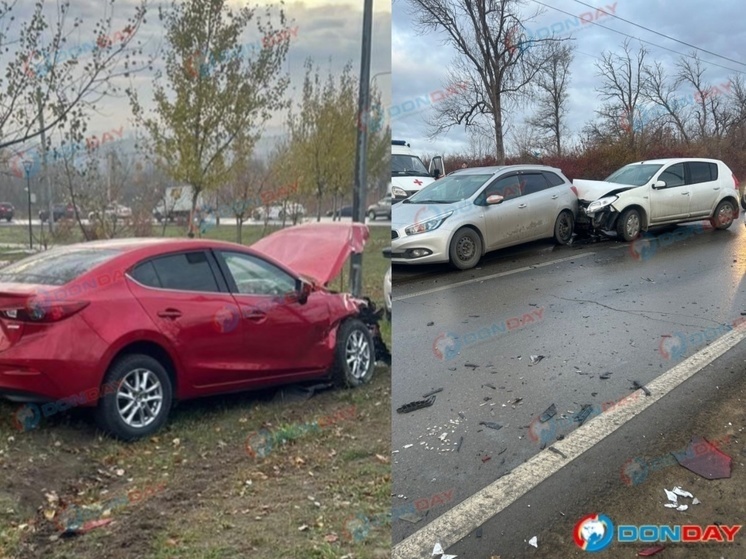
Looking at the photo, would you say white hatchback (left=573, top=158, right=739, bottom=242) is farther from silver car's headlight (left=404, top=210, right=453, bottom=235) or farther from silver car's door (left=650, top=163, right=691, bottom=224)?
silver car's headlight (left=404, top=210, right=453, bottom=235)

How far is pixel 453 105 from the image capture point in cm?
180

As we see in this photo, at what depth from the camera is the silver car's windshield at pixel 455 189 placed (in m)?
2.77

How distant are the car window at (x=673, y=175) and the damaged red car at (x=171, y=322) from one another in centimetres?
309

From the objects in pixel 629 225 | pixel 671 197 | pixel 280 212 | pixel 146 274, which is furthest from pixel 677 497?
pixel 629 225

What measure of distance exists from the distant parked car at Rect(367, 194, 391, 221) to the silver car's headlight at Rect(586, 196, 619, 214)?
3.18 metres

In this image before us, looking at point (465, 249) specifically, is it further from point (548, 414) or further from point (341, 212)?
point (341, 212)

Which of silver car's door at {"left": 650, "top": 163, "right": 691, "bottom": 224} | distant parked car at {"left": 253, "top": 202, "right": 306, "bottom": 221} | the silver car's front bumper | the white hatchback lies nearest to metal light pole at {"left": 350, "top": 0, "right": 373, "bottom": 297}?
distant parked car at {"left": 253, "top": 202, "right": 306, "bottom": 221}

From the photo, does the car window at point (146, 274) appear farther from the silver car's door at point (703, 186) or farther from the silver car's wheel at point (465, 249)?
the silver car's wheel at point (465, 249)

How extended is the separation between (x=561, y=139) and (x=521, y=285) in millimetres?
2474

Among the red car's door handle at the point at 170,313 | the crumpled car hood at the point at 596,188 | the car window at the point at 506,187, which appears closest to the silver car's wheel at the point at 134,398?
the red car's door handle at the point at 170,313

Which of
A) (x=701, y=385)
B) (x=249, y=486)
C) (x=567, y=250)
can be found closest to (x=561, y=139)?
(x=701, y=385)

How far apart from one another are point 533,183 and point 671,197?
193cm

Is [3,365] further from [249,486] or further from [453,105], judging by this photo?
[453,105]

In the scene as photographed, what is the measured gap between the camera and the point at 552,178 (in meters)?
3.43
